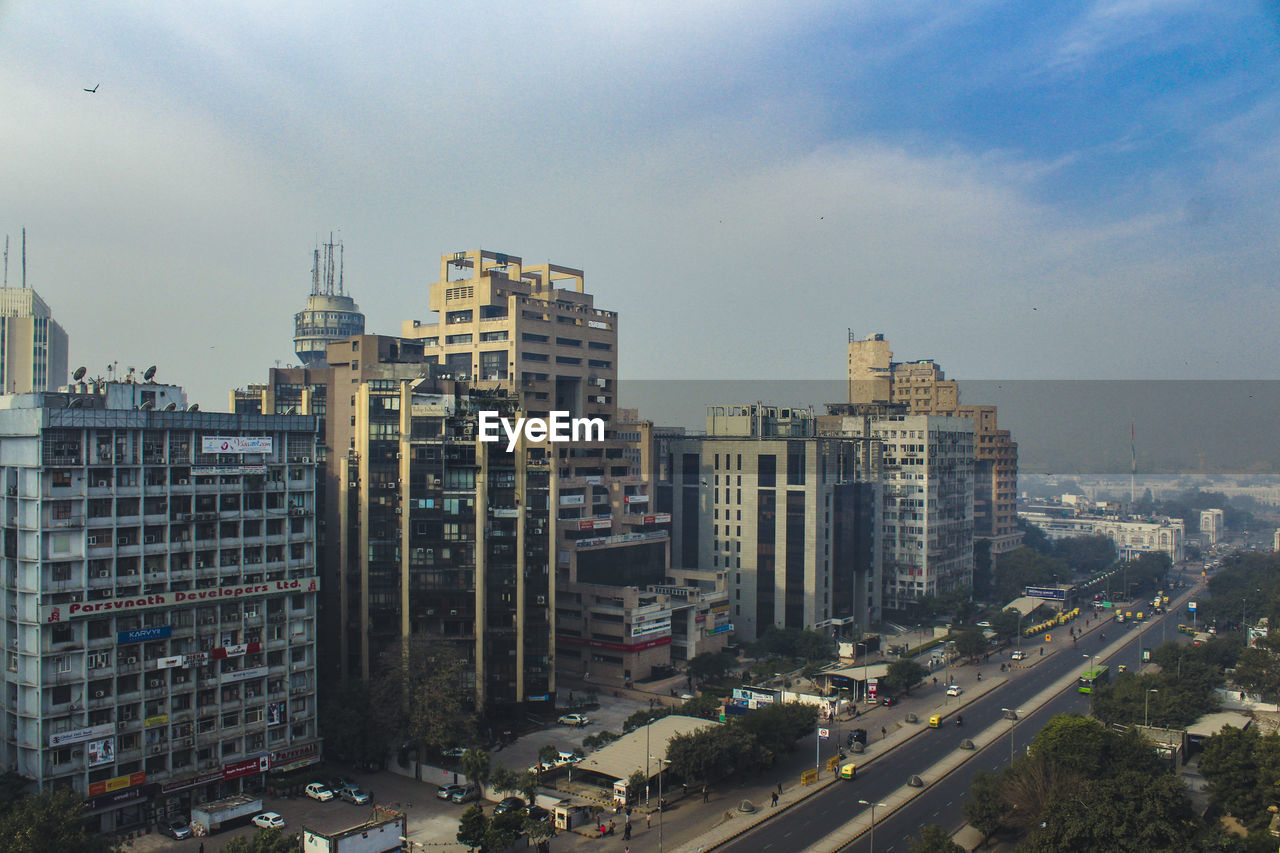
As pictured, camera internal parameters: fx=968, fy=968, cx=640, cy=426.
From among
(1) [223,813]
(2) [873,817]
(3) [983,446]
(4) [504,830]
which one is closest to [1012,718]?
(2) [873,817]

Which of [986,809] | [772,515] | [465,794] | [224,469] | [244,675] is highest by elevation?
[224,469]

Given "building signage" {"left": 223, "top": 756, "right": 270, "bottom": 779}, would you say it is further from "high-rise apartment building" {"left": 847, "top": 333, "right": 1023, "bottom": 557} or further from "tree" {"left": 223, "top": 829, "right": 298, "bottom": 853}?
"high-rise apartment building" {"left": 847, "top": 333, "right": 1023, "bottom": 557}

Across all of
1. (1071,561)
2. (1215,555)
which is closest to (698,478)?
(1071,561)

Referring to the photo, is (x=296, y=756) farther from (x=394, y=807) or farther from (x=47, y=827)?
(x=47, y=827)

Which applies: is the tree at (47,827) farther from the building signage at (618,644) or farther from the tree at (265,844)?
the building signage at (618,644)

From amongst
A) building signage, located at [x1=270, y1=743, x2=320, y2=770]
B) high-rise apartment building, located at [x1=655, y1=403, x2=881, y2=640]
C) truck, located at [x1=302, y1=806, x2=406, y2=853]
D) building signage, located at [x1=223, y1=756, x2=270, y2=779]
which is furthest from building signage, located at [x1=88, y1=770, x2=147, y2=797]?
high-rise apartment building, located at [x1=655, y1=403, x2=881, y2=640]

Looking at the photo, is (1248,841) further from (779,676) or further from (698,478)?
(698,478)
